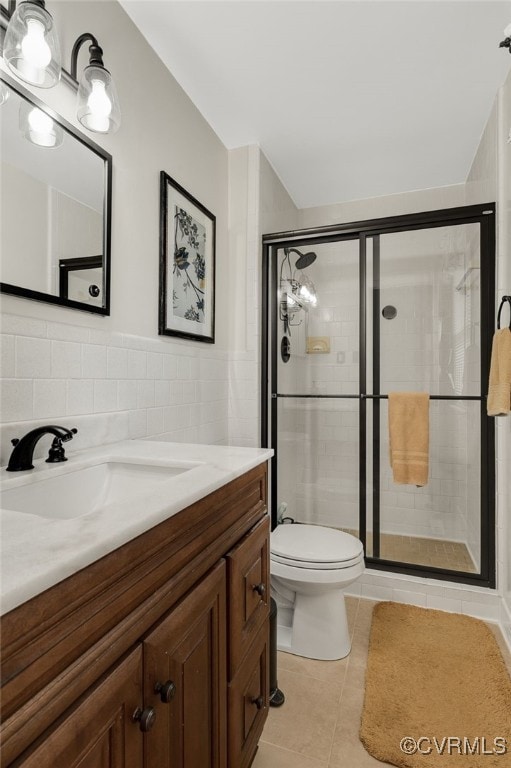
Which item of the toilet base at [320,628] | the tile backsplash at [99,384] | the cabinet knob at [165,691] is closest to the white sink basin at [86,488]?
the tile backsplash at [99,384]

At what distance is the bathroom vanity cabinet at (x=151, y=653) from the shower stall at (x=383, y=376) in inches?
55.8

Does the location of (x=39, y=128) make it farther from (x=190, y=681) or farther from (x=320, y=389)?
(x=320, y=389)

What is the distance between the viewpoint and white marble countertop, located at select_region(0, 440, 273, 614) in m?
0.43

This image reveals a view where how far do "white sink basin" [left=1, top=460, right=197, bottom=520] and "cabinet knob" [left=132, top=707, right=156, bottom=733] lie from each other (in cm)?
39

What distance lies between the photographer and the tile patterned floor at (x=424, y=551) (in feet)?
7.16

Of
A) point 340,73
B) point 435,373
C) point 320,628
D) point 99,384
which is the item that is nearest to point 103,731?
point 99,384

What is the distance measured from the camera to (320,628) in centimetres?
172

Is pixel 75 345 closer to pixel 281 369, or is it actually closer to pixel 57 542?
pixel 57 542

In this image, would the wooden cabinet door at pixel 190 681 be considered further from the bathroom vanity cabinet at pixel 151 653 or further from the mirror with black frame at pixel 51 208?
the mirror with black frame at pixel 51 208

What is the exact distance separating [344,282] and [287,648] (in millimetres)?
2007

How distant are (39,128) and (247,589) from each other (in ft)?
4.48

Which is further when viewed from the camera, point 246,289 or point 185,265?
point 246,289

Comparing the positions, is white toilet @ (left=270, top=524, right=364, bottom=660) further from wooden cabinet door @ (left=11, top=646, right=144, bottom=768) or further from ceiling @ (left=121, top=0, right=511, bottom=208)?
ceiling @ (left=121, top=0, right=511, bottom=208)

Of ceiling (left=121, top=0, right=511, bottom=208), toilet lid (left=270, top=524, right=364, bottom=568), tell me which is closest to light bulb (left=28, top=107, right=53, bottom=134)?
ceiling (left=121, top=0, right=511, bottom=208)
